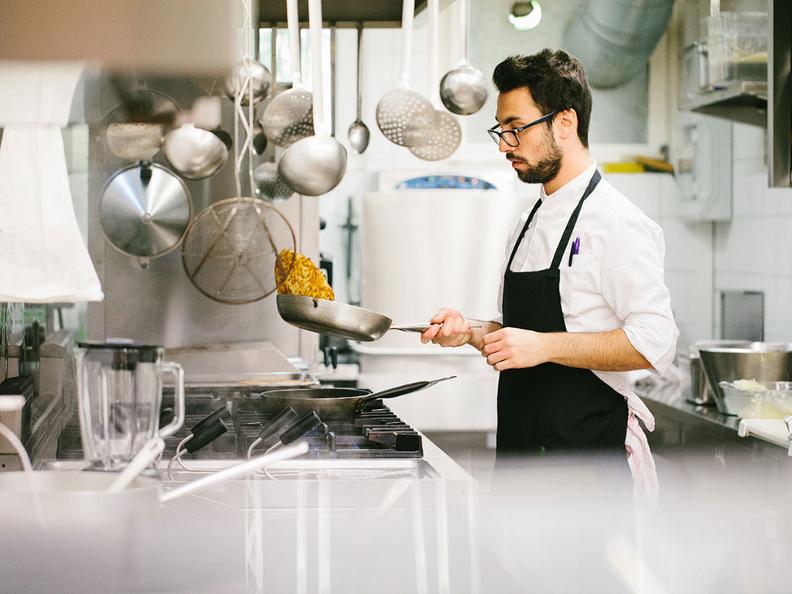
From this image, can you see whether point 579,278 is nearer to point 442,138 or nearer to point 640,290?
point 640,290

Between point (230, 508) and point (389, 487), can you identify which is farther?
point (389, 487)

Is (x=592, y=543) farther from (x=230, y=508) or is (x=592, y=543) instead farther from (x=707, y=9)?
(x=707, y=9)

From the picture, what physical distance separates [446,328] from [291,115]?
595 mm

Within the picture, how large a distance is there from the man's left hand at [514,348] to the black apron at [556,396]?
9cm

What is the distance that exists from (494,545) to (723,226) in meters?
2.88

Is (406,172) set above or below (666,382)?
above

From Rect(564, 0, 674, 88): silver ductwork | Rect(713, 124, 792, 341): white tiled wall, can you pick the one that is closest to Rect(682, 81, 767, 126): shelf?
Rect(713, 124, 792, 341): white tiled wall

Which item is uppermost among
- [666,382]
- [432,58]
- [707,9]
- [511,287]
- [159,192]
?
[707,9]

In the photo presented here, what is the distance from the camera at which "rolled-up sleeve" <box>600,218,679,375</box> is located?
1.45 metres

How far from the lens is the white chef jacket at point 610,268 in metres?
1.46

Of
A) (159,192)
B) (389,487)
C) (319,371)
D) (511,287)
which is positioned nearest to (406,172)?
(319,371)

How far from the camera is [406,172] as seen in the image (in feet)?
11.3

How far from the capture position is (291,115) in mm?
1927

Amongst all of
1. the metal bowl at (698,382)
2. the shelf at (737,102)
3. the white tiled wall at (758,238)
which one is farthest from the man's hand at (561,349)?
the white tiled wall at (758,238)
